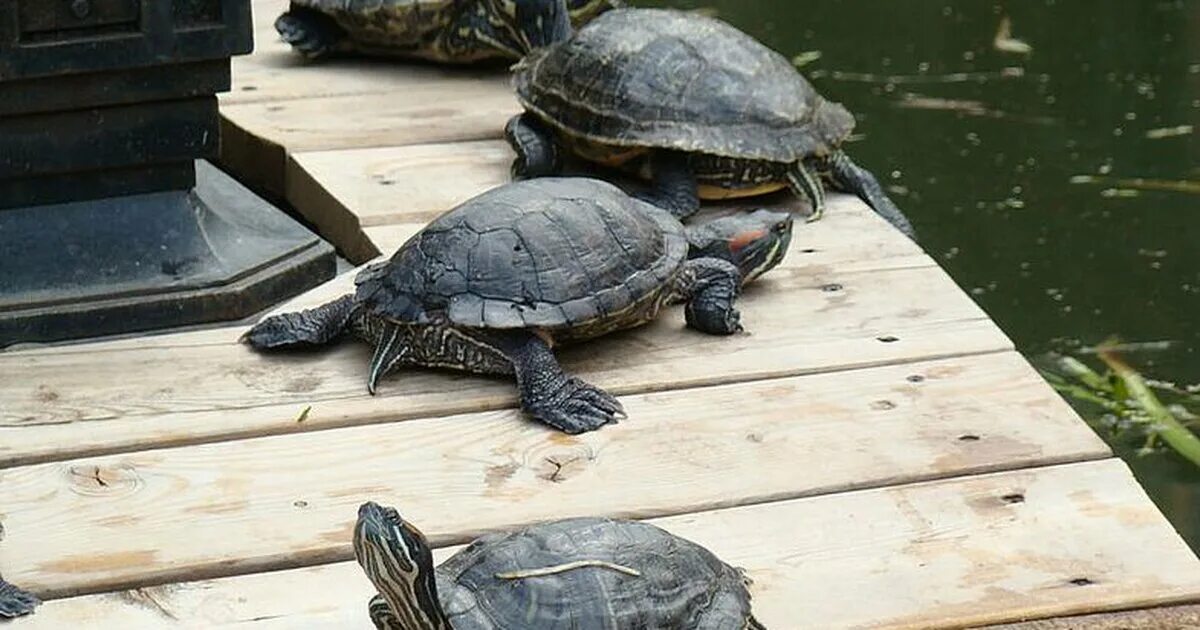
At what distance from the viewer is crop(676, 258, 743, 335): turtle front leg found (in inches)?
102

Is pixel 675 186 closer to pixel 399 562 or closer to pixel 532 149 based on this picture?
pixel 532 149

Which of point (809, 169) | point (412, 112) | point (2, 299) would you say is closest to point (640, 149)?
point (809, 169)

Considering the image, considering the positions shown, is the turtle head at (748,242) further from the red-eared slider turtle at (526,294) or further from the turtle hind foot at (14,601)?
the turtle hind foot at (14,601)

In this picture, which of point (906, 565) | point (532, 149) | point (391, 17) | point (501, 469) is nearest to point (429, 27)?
point (391, 17)

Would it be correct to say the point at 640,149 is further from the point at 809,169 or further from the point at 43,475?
the point at 43,475

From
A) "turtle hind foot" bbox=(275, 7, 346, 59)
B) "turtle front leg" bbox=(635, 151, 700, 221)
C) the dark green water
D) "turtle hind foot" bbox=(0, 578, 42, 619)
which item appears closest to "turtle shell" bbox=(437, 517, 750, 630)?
"turtle hind foot" bbox=(0, 578, 42, 619)

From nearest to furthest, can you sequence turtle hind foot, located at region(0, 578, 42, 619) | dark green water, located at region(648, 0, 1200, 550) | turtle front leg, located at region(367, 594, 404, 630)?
turtle front leg, located at region(367, 594, 404, 630) → turtle hind foot, located at region(0, 578, 42, 619) → dark green water, located at region(648, 0, 1200, 550)

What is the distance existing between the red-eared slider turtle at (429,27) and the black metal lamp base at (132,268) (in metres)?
0.95

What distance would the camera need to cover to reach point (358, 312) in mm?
2551

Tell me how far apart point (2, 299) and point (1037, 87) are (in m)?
3.05

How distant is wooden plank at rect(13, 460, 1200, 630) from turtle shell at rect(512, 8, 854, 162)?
3.08 feet

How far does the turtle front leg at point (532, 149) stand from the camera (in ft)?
10.3

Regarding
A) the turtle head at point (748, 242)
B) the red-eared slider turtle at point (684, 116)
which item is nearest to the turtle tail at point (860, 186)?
the red-eared slider turtle at point (684, 116)

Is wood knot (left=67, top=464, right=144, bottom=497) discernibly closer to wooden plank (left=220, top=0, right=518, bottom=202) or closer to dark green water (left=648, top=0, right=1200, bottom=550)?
wooden plank (left=220, top=0, right=518, bottom=202)
